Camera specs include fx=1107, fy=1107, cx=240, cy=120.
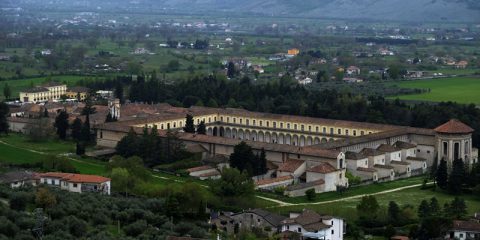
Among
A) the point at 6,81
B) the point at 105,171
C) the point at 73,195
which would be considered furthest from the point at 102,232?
the point at 6,81

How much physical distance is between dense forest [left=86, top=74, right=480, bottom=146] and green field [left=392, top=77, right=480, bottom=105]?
7.54 meters

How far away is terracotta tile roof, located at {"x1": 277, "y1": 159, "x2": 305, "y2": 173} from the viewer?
135ft

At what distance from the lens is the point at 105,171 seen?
4072 centimetres

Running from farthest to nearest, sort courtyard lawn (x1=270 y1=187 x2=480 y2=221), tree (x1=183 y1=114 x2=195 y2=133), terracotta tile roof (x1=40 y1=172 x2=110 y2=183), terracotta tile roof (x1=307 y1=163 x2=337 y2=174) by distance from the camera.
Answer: tree (x1=183 y1=114 x2=195 y2=133) < terracotta tile roof (x1=307 y1=163 x2=337 y2=174) < terracotta tile roof (x1=40 y1=172 x2=110 y2=183) < courtyard lawn (x1=270 y1=187 x2=480 y2=221)

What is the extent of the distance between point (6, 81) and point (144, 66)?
1723 centimetres

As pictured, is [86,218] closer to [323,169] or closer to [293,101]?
[323,169]

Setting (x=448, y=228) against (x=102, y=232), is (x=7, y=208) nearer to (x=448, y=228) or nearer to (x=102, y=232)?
(x=102, y=232)

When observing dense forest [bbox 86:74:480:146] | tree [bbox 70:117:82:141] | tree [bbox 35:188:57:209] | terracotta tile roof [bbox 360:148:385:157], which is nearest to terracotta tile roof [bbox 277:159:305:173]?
terracotta tile roof [bbox 360:148:385:157]

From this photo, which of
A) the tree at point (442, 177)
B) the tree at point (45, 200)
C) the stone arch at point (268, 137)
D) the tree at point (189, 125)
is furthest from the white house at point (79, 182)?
the stone arch at point (268, 137)

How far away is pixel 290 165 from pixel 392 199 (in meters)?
4.88

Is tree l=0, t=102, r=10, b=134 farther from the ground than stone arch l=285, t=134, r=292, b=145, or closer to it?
farther from the ground

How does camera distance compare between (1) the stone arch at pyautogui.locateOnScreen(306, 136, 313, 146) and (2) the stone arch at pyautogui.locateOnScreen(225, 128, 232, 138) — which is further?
(2) the stone arch at pyautogui.locateOnScreen(225, 128, 232, 138)

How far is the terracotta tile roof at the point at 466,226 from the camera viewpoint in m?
31.4

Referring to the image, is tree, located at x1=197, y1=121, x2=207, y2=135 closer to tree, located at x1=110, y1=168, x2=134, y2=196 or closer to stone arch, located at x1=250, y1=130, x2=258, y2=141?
stone arch, located at x1=250, y1=130, x2=258, y2=141
